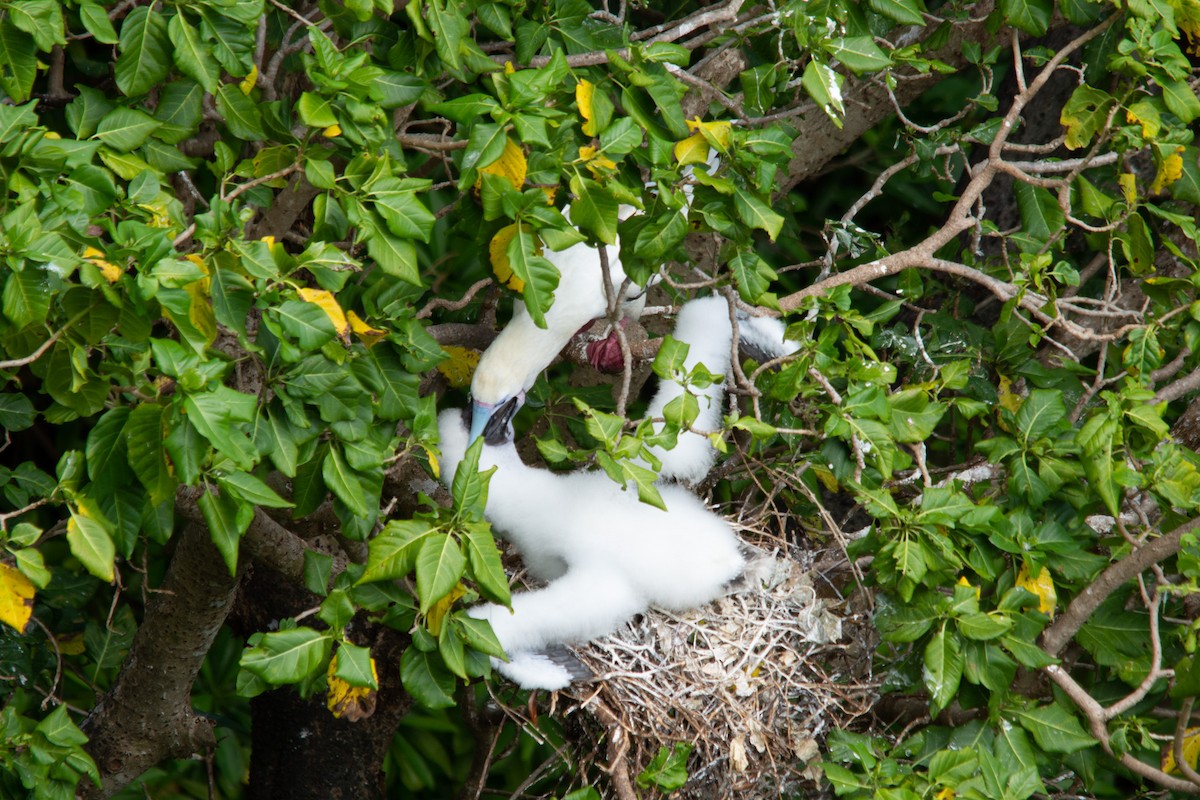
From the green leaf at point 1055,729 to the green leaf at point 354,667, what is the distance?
1192mm

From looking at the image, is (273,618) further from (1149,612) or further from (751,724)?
(1149,612)

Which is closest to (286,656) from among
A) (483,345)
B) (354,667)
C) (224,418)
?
(354,667)

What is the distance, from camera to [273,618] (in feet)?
10.3

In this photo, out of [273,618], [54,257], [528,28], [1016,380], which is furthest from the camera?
[273,618]

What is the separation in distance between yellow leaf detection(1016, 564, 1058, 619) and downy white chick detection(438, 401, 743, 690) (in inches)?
24.7

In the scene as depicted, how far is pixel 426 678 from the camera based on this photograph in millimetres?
1915

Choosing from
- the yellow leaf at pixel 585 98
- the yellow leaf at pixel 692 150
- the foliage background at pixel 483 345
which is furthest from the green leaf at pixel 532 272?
the yellow leaf at pixel 692 150

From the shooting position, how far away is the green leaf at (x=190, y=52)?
172 cm

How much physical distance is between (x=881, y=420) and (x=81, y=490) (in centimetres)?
136

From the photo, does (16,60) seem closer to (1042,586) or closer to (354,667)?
(354,667)

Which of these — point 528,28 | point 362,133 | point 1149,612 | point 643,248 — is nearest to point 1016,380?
point 1149,612

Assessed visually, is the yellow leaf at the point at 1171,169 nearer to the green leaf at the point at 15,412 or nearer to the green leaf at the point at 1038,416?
the green leaf at the point at 1038,416

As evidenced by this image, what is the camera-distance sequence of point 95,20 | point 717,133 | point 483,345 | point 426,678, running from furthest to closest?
1. point 483,345
2. point 717,133
3. point 426,678
4. point 95,20

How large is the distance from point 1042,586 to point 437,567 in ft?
3.97
